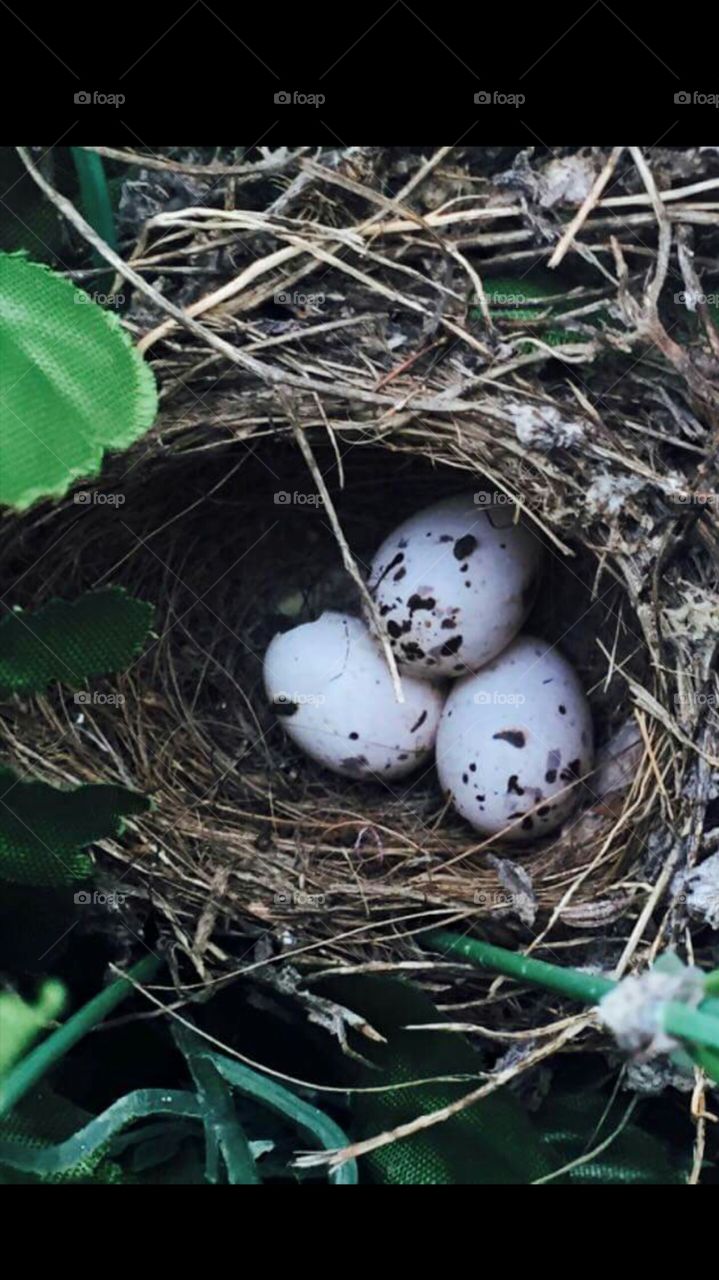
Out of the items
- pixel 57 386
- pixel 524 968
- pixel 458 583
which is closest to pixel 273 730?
pixel 458 583

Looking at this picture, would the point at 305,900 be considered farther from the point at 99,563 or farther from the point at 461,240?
the point at 461,240

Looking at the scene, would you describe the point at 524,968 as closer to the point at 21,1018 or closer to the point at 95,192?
the point at 21,1018

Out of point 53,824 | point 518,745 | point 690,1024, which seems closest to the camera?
point 690,1024

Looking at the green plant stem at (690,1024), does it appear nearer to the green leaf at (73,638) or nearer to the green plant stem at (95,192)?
the green leaf at (73,638)

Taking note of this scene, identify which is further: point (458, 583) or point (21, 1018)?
point (458, 583)

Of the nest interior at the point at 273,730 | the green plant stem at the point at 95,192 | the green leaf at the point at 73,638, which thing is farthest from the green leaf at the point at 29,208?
the green leaf at the point at 73,638

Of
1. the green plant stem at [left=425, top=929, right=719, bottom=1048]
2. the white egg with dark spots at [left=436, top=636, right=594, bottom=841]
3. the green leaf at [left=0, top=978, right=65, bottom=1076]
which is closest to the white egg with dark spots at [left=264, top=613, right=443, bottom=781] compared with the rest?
the white egg with dark spots at [left=436, top=636, right=594, bottom=841]

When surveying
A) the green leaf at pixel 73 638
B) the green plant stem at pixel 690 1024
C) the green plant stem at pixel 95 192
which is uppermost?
the green plant stem at pixel 95 192

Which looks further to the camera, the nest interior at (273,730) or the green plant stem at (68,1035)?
the nest interior at (273,730)
